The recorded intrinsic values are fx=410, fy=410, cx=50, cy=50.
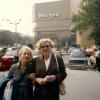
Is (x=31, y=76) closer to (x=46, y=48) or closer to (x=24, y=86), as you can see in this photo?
(x=24, y=86)

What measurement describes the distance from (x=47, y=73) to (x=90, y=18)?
2192 inches

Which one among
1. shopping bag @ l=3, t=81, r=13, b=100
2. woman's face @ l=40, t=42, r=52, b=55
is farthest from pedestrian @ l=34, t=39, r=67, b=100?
shopping bag @ l=3, t=81, r=13, b=100

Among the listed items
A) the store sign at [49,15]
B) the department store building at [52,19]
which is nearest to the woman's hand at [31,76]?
the department store building at [52,19]

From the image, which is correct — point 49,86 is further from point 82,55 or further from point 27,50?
point 82,55

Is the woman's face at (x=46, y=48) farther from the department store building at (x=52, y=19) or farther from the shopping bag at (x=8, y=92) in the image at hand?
the department store building at (x=52, y=19)

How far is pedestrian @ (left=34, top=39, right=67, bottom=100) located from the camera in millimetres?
5430

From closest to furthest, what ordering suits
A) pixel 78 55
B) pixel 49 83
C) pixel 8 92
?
pixel 49 83 < pixel 8 92 < pixel 78 55

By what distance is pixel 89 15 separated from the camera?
60.1 m

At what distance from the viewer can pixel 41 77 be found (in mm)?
5457

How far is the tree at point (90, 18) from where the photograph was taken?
58000 mm

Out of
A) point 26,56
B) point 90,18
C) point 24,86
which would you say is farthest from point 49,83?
point 90,18

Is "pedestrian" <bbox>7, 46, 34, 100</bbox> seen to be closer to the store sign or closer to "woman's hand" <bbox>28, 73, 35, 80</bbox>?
"woman's hand" <bbox>28, 73, 35, 80</bbox>

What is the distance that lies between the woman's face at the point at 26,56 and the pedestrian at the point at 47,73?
26cm

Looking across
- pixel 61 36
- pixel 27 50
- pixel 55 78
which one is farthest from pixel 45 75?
pixel 61 36
